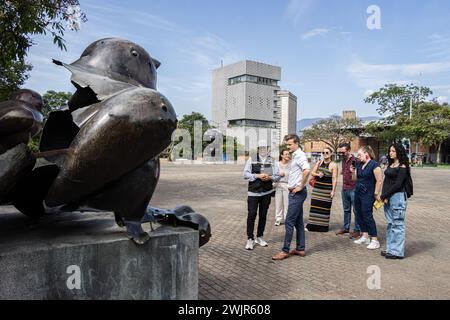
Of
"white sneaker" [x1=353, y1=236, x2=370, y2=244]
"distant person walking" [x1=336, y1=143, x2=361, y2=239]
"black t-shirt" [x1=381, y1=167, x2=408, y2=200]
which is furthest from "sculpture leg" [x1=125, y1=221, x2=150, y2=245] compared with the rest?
"distant person walking" [x1=336, y1=143, x2=361, y2=239]

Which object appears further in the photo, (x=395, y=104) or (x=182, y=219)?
(x=395, y=104)

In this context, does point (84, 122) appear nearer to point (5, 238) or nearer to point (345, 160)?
point (5, 238)

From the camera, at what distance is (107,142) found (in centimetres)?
248

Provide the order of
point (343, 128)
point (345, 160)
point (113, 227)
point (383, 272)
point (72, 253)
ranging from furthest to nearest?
point (343, 128) < point (345, 160) < point (383, 272) < point (113, 227) < point (72, 253)

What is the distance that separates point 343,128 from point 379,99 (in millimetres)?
9467

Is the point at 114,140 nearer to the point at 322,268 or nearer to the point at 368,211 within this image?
the point at 322,268

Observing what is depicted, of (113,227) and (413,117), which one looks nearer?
(113,227)

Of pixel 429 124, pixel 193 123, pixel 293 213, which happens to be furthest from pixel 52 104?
pixel 193 123

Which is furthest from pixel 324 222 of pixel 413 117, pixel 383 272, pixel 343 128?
pixel 343 128

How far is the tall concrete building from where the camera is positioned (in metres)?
91.6

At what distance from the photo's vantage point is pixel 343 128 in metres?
61.5

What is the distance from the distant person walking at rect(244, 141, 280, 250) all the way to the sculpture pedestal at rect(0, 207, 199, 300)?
3.12m

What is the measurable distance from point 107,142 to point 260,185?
413 cm

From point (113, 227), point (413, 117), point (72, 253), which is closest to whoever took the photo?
point (72, 253)
